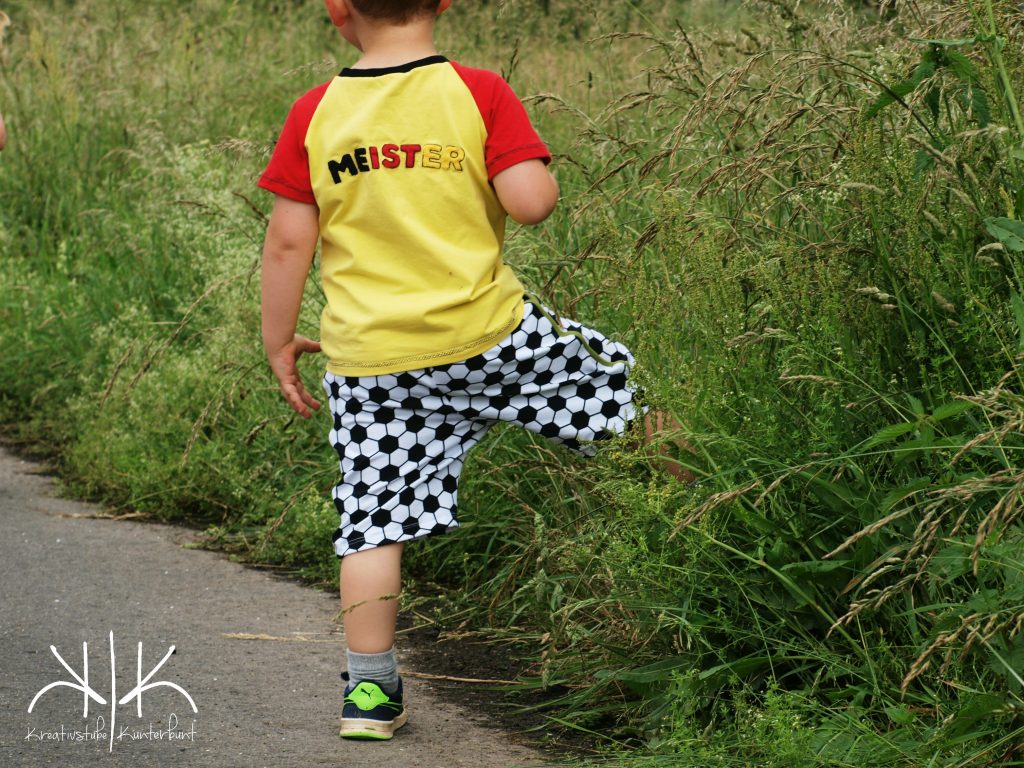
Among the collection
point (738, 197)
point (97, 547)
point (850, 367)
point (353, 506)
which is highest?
point (738, 197)

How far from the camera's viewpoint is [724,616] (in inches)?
110

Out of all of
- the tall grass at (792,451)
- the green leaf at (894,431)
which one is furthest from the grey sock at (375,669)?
the green leaf at (894,431)

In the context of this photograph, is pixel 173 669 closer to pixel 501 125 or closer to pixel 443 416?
pixel 443 416

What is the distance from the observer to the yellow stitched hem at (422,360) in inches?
121

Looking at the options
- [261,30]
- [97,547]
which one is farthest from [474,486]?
[261,30]

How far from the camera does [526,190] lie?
10.2 ft

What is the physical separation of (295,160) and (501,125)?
478mm

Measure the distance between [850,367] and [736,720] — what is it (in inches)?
29.0

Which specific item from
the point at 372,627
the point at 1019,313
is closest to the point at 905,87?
the point at 1019,313

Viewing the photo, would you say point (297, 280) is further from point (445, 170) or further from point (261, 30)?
point (261, 30)

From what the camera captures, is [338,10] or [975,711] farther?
[338,10]

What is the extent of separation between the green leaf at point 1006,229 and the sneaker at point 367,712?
5.17 ft

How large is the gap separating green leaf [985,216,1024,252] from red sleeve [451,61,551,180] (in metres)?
0.97

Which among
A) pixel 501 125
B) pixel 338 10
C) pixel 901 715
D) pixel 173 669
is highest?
pixel 338 10
